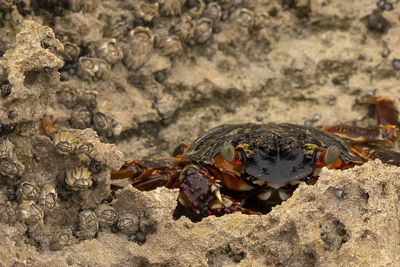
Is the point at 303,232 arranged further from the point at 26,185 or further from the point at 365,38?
the point at 365,38

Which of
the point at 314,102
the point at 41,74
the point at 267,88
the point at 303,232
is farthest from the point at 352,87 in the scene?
the point at 41,74

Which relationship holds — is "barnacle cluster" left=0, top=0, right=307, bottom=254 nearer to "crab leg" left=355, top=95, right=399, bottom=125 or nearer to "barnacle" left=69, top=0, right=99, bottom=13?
"barnacle" left=69, top=0, right=99, bottom=13

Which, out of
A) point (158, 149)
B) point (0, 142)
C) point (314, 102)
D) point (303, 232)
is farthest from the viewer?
point (314, 102)

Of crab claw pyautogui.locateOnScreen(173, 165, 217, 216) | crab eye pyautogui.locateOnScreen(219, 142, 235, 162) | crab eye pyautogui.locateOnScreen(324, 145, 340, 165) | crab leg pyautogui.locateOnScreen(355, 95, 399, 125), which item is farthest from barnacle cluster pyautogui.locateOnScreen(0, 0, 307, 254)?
crab eye pyautogui.locateOnScreen(324, 145, 340, 165)

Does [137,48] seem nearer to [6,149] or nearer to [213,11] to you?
[213,11]

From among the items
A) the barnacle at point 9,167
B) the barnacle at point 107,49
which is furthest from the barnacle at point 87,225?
the barnacle at point 107,49

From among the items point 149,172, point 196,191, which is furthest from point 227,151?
point 149,172
